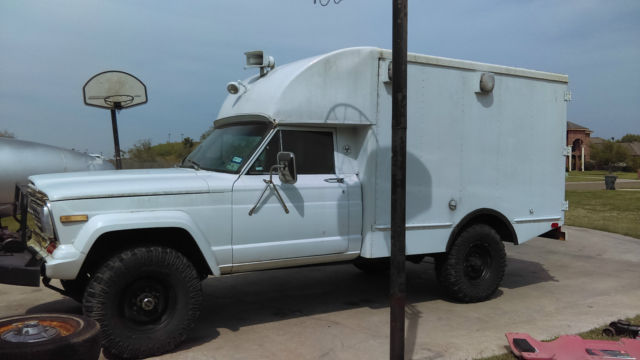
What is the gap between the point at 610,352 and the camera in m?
4.84

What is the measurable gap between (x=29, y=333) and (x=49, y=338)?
0.51 ft

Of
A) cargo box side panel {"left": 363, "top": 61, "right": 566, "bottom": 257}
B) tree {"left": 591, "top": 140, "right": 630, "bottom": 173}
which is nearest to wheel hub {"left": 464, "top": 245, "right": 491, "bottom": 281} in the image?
cargo box side panel {"left": 363, "top": 61, "right": 566, "bottom": 257}

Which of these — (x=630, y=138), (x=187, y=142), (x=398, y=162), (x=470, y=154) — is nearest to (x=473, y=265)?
(x=470, y=154)

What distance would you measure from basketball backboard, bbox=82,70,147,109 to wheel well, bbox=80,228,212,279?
644 cm

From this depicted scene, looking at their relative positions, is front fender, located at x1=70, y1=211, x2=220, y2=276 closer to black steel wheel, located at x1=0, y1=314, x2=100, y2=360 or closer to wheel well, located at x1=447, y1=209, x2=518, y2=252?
black steel wheel, located at x1=0, y1=314, x2=100, y2=360

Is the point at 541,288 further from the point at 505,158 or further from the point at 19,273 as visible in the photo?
the point at 19,273

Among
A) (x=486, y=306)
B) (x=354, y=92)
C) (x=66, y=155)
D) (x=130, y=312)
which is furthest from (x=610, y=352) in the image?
(x=66, y=155)

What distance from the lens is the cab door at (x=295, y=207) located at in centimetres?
545

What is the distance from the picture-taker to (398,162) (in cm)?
424

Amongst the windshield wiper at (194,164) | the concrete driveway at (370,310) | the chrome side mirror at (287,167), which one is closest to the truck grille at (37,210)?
the concrete driveway at (370,310)

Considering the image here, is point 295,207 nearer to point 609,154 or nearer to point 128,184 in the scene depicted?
point 128,184

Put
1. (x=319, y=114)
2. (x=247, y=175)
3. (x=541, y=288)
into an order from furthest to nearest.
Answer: (x=541, y=288)
(x=319, y=114)
(x=247, y=175)

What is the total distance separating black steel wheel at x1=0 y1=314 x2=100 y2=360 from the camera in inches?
137

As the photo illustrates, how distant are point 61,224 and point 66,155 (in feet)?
26.8
